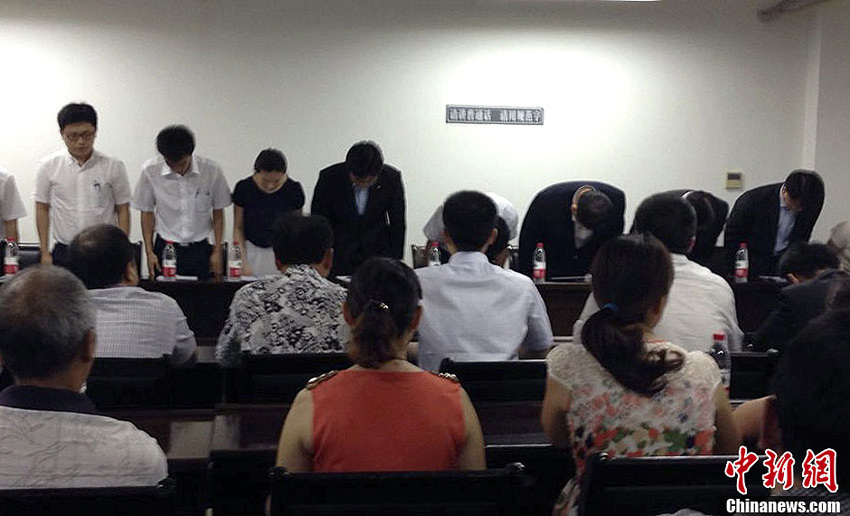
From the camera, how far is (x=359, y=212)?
606 centimetres

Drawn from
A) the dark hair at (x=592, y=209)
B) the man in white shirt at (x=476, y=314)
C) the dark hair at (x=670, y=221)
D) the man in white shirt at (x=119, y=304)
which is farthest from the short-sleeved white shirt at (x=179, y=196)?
the dark hair at (x=670, y=221)

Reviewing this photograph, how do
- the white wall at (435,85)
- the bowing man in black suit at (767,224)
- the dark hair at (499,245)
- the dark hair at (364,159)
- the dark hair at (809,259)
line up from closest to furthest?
the dark hair at (809,259) → the dark hair at (499,245) → the dark hair at (364,159) → the bowing man in black suit at (767,224) → the white wall at (435,85)

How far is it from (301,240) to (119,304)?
657 mm

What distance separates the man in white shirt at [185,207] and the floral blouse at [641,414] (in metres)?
4.34

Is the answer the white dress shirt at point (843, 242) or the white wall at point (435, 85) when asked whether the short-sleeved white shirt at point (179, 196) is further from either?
the white dress shirt at point (843, 242)

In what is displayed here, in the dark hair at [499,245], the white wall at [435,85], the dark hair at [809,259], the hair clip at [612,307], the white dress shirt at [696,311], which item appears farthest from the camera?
the white wall at [435,85]

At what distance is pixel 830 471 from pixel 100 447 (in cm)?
131

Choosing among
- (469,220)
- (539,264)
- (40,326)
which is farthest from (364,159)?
(40,326)

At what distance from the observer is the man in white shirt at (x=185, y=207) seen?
6.25m

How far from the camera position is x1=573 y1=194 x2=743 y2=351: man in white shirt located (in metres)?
3.36

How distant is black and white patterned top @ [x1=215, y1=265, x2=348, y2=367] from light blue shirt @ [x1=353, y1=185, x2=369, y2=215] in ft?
8.74

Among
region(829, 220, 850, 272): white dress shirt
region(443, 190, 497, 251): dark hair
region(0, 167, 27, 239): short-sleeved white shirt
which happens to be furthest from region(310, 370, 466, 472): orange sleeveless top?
region(0, 167, 27, 239): short-sleeved white shirt

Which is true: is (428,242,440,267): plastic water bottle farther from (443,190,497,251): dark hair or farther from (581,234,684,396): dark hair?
(581,234,684,396): dark hair

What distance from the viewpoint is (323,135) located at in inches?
313
